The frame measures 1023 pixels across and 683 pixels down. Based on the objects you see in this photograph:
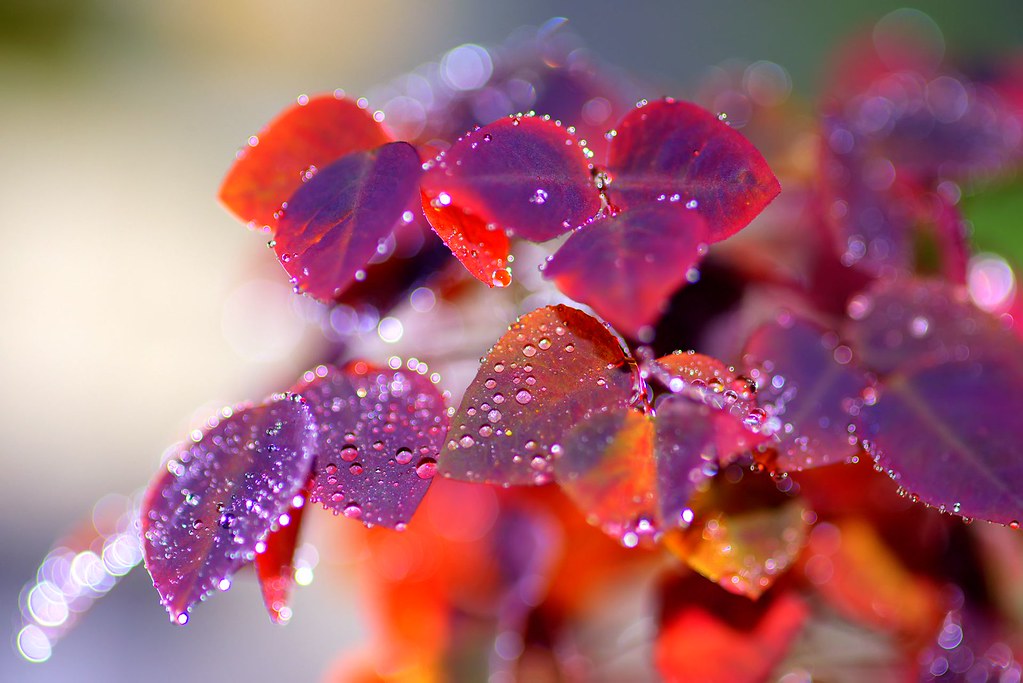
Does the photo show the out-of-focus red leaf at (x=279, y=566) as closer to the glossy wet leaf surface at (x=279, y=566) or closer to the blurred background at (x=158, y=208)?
the glossy wet leaf surface at (x=279, y=566)

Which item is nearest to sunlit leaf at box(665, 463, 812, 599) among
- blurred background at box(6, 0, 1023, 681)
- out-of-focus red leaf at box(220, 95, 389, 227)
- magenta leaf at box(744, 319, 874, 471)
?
magenta leaf at box(744, 319, 874, 471)

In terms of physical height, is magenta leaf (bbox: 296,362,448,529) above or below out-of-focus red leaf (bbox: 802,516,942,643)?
above

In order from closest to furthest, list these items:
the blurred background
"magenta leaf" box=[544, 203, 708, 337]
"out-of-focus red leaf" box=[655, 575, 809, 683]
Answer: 1. "magenta leaf" box=[544, 203, 708, 337]
2. "out-of-focus red leaf" box=[655, 575, 809, 683]
3. the blurred background

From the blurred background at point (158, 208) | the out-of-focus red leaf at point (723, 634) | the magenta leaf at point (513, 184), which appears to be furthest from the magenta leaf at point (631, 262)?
the blurred background at point (158, 208)

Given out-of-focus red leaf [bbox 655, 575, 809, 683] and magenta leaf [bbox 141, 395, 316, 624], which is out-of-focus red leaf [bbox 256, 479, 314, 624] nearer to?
magenta leaf [bbox 141, 395, 316, 624]

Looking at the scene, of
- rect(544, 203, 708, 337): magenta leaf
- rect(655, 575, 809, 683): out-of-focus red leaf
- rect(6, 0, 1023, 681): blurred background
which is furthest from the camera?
rect(6, 0, 1023, 681): blurred background

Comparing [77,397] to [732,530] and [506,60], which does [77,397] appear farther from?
[732,530]
